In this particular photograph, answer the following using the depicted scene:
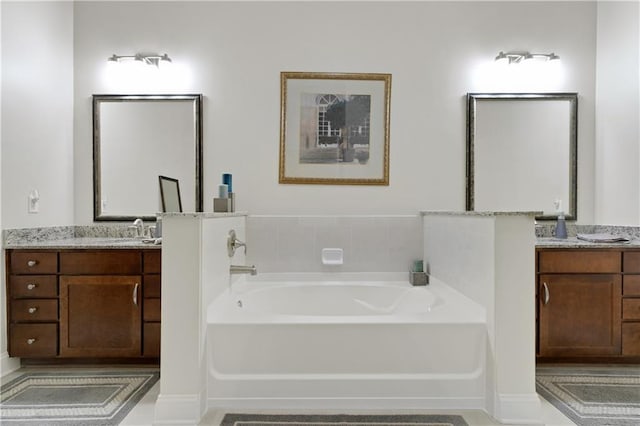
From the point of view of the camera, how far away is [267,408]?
6.07ft

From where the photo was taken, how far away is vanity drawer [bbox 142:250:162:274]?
2.35 metres

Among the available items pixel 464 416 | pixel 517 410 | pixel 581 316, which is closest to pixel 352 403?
pixel 464 416

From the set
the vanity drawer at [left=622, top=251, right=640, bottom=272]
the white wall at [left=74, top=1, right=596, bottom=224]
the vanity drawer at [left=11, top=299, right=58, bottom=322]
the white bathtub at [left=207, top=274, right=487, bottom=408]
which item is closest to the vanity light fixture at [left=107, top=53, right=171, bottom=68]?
the white wall at [left=74, top=1, right=596, bottom=224]

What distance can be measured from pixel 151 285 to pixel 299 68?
Result: 180 cm

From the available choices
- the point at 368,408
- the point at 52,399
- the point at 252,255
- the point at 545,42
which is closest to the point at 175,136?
the point at 252,255

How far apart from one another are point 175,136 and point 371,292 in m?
1.80

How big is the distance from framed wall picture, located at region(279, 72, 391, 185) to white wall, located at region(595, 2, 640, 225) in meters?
1.58

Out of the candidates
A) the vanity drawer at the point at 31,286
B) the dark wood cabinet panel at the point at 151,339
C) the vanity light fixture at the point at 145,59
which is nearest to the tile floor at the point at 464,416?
the dark wood cabinet panel at the point at 151,339

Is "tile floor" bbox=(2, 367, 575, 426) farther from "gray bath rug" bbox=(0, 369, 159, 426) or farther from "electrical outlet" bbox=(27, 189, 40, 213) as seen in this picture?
"electrical outlet" bbox=(27, 189, 40, 213)

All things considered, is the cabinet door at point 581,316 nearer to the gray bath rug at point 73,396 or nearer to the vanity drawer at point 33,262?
the gray bath rug at point 73,396

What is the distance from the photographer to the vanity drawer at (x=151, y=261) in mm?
2354

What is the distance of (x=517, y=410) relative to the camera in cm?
173

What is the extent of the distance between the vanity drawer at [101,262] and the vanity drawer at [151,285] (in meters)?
0.07

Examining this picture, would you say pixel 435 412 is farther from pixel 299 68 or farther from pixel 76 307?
pixel 299 68
